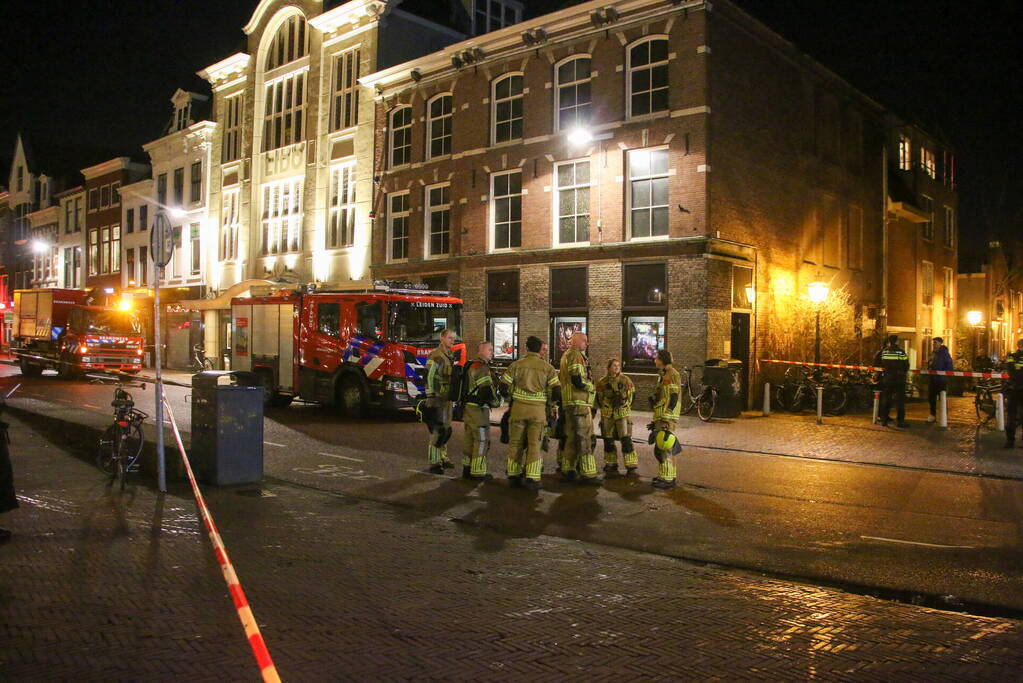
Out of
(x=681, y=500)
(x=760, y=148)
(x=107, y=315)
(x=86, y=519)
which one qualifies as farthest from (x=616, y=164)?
(x=107, y=315)

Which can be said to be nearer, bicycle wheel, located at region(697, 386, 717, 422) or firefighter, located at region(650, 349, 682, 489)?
firefighter, located at region(650, 349, 682, 489)

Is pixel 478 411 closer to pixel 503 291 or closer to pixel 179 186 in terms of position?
pixel 503 291

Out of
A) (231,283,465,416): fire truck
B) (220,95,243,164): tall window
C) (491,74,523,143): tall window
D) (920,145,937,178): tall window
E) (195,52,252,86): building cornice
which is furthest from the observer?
(220,95,243,164): tall window

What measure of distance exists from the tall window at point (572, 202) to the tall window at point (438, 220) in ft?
14.5

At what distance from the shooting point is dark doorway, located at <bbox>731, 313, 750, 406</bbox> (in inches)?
821

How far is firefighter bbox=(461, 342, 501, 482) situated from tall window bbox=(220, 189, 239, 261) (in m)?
27.8

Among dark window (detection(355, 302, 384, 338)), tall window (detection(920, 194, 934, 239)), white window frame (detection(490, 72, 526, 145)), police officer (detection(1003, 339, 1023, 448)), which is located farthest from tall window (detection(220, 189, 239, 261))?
police officer (detection(1003, 339, 1023, 448))

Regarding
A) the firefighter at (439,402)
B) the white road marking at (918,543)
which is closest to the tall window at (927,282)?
the firefighter at (439,402)

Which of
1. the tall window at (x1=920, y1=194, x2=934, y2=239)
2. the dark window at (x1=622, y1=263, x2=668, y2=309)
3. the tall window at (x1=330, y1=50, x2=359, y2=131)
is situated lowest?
the dark window at (x1=622, y1=263, x2=668, y2=309)

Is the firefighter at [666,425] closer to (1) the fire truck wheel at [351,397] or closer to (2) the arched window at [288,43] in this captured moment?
(1) the fire truck wheel at [351,397]

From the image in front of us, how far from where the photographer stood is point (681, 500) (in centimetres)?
923

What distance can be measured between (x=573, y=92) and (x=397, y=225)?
804 cm

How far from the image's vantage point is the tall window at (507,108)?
24016 mm

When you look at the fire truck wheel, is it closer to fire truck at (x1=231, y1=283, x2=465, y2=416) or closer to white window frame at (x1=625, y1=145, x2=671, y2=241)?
fire truck at (x1=231, y1=283, x2=465, y2=416)
